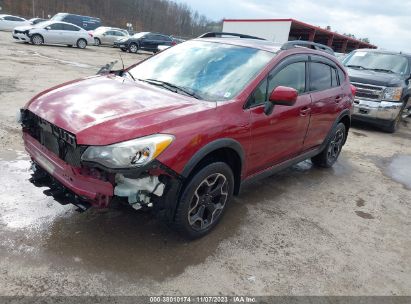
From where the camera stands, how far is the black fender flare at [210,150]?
116 inches

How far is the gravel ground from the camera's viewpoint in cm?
281

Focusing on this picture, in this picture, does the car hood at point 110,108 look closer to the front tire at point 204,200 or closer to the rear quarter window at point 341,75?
the front tire at point 204,200

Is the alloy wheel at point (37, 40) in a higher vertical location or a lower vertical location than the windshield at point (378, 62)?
lower

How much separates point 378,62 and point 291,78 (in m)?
6.82

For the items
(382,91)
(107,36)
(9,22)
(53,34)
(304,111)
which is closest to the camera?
(304,111)

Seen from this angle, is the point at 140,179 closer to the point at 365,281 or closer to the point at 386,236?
the point at 365,281

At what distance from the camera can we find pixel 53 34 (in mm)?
22391

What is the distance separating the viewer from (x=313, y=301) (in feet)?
9.34

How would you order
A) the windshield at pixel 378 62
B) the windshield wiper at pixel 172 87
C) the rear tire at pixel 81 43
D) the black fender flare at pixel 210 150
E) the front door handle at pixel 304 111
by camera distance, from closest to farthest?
the black fender flare at pixel 210 150
the windshield wiper at pixel 172 87
the front door handle at pixel 304 111
the windshield at pixel 378 62
the rear tire at pixel 81 43

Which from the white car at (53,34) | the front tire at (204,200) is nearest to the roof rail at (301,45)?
the front tire at (204,200)

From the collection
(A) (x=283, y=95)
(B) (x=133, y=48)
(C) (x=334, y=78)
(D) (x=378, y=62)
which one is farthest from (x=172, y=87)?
(B) (x=133, y=48)

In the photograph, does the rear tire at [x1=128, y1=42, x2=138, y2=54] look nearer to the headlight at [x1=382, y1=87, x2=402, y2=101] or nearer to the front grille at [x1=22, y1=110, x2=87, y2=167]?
the headlight at [x1=382, y1=87, x2=402, y2=101]

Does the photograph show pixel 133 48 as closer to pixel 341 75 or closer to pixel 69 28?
pixel 69 28

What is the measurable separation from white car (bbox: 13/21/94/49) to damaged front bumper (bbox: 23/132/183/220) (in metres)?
21.4
